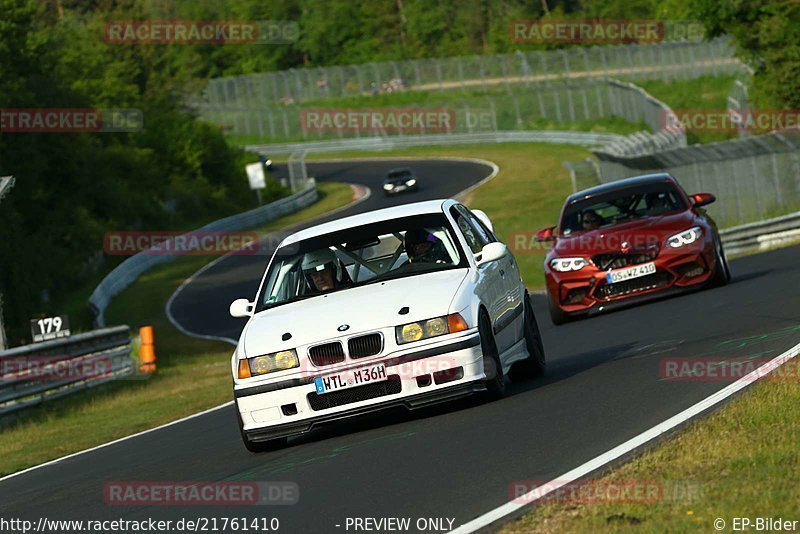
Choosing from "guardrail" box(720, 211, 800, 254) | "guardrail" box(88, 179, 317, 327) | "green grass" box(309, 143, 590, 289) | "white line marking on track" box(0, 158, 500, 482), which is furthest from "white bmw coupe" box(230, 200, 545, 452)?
"guardrail" box(88, 179, 317, 327)

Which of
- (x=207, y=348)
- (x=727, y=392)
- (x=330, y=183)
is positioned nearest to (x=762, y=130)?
(x=207, y=348)

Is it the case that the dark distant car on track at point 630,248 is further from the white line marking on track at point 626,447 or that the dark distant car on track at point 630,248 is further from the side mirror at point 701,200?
the white line marking on track at point 626,447

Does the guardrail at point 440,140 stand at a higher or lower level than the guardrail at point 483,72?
lower

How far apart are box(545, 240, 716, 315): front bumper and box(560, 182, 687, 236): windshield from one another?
0.73 meters

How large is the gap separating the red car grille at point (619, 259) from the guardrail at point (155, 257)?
21888 mm

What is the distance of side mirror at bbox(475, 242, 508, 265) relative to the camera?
35.0 ft

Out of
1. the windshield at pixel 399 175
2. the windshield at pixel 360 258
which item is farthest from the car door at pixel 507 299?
the windshield at pixel 399 175

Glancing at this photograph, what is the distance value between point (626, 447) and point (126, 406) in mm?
13699

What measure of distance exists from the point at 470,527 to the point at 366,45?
13041cm

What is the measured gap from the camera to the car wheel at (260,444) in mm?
9876

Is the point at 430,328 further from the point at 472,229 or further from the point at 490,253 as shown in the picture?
the point at 472,229

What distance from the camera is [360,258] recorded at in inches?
441

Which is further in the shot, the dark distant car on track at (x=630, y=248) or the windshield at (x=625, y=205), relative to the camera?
the windshield at (x=625, y=205)

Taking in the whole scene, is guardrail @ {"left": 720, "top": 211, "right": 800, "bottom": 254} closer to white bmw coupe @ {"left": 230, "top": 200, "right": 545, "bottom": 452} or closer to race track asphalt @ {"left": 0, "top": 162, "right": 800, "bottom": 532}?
race track asphalt @ {"left": 0, "top": 162, "right": 800, "bottom": 532}
